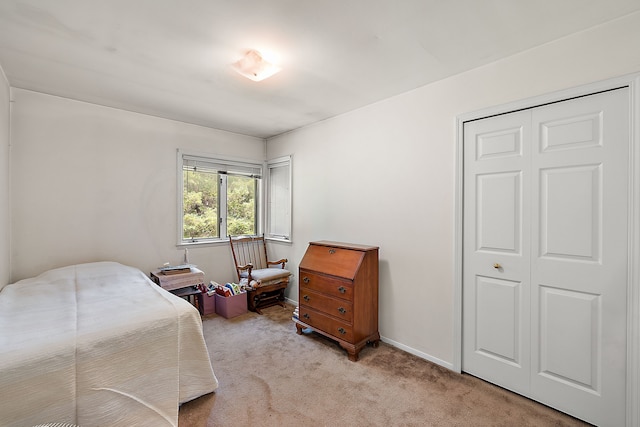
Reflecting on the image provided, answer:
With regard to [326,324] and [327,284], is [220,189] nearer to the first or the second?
[327,284]

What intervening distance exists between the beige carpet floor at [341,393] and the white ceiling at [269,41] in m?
2.54

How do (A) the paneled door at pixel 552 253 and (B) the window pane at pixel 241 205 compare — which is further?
(B) the window pane at pixel 241 205

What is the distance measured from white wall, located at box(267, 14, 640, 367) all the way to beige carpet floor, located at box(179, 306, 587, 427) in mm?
341

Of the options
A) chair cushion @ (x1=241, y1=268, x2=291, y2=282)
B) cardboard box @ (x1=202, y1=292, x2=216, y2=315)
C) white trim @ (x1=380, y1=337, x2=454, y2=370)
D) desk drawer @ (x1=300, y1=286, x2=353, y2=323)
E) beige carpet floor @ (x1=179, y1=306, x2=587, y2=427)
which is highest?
chair cushion @ (x1=241, y1=268, x2=291, y2=282)

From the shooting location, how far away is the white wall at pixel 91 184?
2.78 meters

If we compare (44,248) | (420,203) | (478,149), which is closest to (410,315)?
(420,203)

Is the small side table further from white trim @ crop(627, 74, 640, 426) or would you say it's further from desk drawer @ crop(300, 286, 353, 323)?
white trim @ crop(627, 74, 640, 426)

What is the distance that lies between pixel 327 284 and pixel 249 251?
1936 millimetres

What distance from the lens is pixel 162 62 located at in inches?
87.6

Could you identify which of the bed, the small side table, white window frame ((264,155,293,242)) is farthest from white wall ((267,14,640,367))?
the bed

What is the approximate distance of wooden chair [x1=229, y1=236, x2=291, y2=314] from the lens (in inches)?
147

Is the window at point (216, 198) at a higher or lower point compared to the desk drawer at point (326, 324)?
higher

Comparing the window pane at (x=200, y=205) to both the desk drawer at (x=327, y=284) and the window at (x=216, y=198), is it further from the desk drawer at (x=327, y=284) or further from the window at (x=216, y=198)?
the desk drawer at (x=327, y=284)

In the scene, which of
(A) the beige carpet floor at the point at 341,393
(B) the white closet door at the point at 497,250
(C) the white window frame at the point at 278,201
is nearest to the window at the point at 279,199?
(C) the white window frame at the point at 278,201
